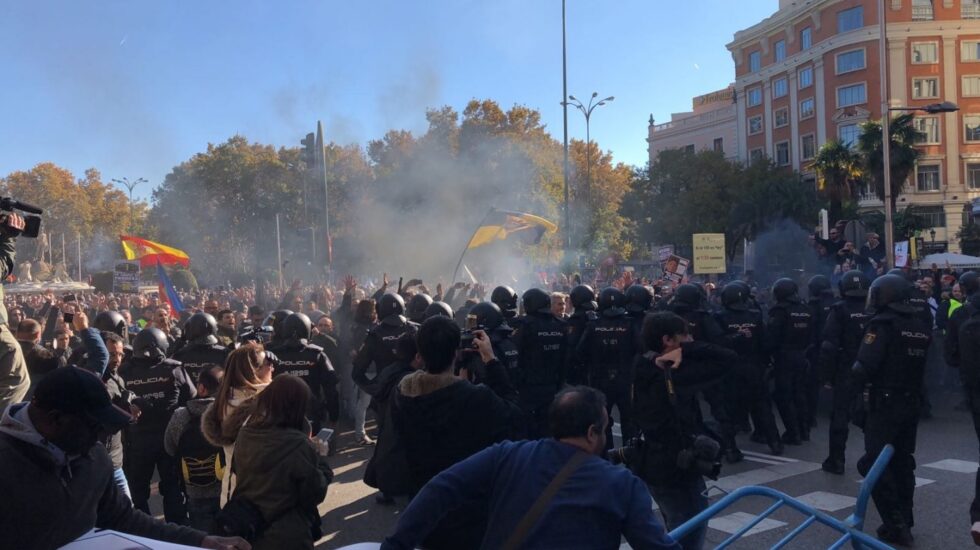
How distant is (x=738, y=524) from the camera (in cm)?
587

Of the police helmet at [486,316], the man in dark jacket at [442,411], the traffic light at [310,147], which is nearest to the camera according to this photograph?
the man in dark jacket at [442,411]

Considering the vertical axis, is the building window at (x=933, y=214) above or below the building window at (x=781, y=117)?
below

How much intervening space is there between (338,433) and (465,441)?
5.91 m

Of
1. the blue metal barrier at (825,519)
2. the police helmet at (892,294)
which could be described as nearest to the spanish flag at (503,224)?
the police helmet at (892,294)

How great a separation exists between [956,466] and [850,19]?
163ft

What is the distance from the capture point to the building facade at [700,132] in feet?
206

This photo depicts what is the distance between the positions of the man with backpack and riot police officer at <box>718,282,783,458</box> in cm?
542

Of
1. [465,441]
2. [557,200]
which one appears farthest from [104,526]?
[557,200]

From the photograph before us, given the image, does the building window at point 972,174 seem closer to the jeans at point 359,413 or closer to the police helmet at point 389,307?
the jeans at point 359,413

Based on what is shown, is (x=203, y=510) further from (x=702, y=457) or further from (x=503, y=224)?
(x=503, y=224)

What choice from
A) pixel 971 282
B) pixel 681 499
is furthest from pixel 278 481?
pixel 971 282

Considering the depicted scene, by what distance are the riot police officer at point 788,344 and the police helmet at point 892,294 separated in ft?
8.97

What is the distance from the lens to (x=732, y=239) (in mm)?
47250

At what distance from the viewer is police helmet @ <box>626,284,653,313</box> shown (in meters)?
8.30
